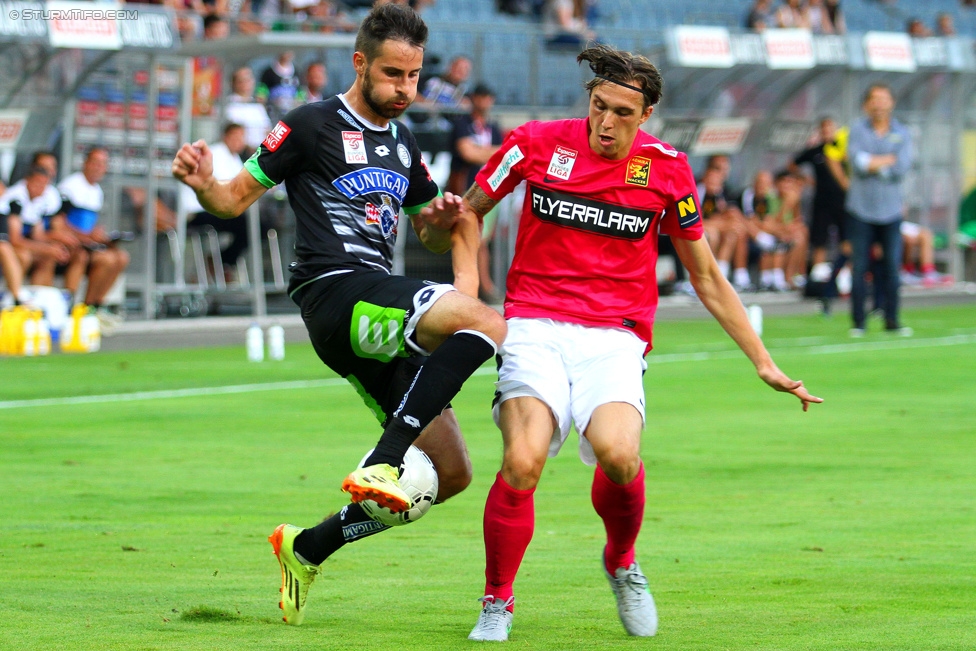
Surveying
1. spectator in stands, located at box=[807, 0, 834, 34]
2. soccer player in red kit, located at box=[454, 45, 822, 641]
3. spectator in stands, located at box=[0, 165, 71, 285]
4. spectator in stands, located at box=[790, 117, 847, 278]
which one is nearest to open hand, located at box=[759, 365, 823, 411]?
soccer player in red kit, located at box=[454, 45, 822, 641]

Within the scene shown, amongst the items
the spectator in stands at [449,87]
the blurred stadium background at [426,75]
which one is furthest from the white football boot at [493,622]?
the spectator in stands at [449,87]

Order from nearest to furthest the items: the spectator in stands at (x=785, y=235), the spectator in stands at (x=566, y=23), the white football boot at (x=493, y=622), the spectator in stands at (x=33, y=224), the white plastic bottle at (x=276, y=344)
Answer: the white football boot at (x=493, y=622)
the white plastic bottle at (x=276, y=344)
the spectator in stands at (x=33, y=224)
the spectator in stands at (x=566, y=23)
the spectator in stands at (x=785, y=235)

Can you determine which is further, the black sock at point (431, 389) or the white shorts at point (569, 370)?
the white shorts at point (569, 370)

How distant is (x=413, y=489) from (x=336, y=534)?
49cm

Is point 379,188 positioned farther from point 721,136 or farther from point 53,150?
point 721,136

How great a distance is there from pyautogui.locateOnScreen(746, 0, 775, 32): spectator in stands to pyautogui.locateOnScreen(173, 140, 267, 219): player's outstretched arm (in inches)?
843

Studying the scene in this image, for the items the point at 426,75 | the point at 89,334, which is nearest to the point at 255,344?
the point at 89,334

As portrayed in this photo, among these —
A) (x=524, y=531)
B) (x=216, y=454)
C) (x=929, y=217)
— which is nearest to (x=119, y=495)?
(x=216, y=454)

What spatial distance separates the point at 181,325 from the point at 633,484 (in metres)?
13.7

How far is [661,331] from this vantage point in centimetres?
1895

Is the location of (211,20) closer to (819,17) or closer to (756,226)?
(756,226)

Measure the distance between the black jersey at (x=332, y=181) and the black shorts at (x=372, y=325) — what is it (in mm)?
90

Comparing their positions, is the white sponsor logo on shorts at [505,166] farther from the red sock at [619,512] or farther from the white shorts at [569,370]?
the red sock at [619,512]

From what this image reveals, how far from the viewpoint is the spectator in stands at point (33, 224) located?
16438mm
